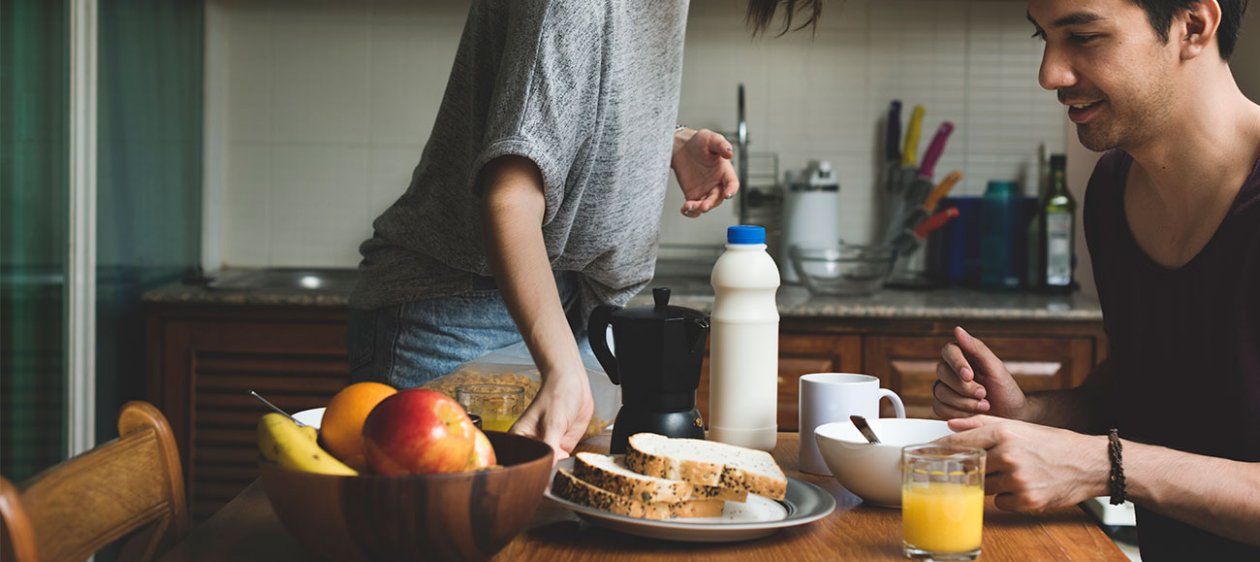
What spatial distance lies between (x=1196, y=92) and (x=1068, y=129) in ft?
5.95

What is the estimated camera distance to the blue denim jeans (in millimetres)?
1609

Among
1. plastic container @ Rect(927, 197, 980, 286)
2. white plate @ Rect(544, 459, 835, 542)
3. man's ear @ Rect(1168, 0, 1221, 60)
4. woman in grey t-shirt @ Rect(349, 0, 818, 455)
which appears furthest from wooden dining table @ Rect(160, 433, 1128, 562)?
Result: plastic container @ Rect(927, 197, 980, 286)

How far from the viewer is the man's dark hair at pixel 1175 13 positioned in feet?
4.64

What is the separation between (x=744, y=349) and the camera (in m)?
1.32

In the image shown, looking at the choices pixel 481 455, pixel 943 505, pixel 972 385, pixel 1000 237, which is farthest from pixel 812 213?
pixel 481 455

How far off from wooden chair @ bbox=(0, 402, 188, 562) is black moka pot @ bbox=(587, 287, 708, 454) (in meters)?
0.43

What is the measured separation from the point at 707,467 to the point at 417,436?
261 mm

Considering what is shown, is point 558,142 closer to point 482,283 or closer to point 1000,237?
point 482,283

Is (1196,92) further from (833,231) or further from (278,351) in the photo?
(278,351)

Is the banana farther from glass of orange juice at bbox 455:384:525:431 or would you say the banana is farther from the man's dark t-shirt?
the man's dark t-shirt

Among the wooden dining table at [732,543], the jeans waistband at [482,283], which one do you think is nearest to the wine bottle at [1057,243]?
the jeans waistband at [482,283]

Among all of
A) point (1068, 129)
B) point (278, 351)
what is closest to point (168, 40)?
point (278, 351)

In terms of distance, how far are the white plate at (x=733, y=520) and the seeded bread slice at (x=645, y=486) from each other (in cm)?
2

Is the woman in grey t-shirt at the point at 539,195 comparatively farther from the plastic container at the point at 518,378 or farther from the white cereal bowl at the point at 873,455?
the white cereal bowl at the point at 873,455
